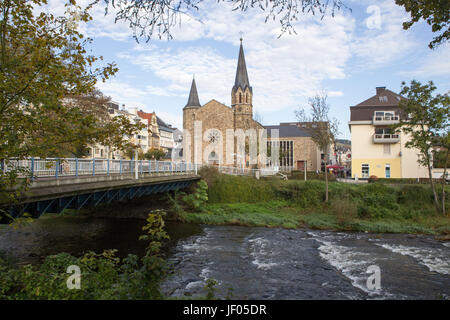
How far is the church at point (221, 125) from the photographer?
4703 cm

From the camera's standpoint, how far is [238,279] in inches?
415

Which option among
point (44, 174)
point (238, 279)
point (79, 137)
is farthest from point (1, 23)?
point (238, 279)

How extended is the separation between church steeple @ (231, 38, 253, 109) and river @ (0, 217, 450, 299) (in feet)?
95.8

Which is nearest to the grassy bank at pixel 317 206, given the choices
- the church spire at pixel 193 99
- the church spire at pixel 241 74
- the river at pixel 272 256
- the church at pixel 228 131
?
the river at pixel 272 256

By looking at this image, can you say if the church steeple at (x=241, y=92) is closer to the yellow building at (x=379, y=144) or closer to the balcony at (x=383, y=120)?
the yellow building at (x=379, y=144)

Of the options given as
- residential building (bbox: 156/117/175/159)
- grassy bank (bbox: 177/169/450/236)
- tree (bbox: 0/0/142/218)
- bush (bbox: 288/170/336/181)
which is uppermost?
residential building (bbox: 156/117/175/159)

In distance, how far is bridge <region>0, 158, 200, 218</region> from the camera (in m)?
9.55

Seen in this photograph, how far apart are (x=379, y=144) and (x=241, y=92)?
792 inches

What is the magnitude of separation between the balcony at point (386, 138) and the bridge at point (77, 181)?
25451mm

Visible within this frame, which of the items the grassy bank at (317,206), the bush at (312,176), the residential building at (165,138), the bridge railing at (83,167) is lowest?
the grassy bank at (317,206)

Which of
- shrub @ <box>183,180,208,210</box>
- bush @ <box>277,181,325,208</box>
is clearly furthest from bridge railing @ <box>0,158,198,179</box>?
bush @ <box>277,181,325,208</box>

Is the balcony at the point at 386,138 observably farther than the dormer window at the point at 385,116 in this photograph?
Answer: Yes

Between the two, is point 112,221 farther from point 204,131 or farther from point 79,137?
point 204,131

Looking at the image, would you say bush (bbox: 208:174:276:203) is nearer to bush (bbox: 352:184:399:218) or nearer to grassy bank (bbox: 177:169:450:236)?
grassy bank (bbox: 177:169:450:236)
